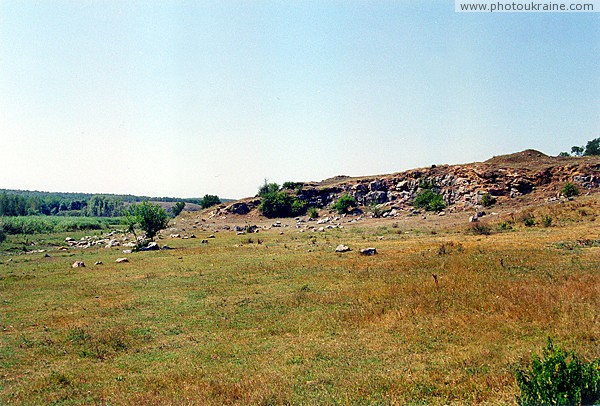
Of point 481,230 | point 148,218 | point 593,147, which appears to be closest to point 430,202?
point 481,230

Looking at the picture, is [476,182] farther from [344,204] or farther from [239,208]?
[239,208]

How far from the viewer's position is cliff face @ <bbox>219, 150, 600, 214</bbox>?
58.4 meters

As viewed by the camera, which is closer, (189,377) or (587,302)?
(189,377)

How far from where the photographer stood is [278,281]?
19766mm

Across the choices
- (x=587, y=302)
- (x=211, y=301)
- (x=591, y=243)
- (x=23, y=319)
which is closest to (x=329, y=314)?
(x=211, y=301)

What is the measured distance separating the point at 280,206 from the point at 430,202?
3272 cm

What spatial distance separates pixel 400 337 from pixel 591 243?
18388 mm

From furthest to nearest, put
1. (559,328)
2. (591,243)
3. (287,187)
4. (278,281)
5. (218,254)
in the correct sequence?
(287,187) < (218,254) < (591,243) < (278,281) < (559,328)

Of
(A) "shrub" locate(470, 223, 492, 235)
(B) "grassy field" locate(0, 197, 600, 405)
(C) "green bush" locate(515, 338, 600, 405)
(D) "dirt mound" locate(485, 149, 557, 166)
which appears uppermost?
(D) "dirt mound" locate(485, 149, 557, 166)

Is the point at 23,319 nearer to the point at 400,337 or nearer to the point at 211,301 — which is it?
the point at 211,301

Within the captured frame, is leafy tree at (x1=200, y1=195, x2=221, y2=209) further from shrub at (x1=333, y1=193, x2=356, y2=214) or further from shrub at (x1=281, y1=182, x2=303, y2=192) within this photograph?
shrub at (x1=333, y1=193, x2=356, y2=214)

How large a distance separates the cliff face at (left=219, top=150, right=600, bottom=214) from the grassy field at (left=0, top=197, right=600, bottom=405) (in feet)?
131

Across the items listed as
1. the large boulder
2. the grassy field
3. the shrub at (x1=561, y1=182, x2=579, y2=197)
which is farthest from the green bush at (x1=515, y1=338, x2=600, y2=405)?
the large boulder

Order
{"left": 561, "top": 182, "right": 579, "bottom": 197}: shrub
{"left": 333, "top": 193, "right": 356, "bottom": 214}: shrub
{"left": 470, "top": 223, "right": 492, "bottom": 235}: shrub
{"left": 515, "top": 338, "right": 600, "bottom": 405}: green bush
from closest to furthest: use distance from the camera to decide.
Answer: {"left": 515, "top": 338, "right": 600, "bottom": 405}: green bush < {"left": 470, "top": 223, "right": 492, "bottom": 235}: shrub < {"left": 561, "top": 182, "right": 579, "bottom": 197}: shrub < {"left": 333, "top": 193, "right": 356, "bottom": 214}: shrub
